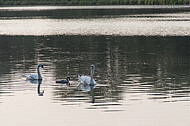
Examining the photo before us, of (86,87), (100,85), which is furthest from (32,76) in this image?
(100,85)

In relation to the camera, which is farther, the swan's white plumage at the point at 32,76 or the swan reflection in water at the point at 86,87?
the swan's white plumage at the point at 32,76

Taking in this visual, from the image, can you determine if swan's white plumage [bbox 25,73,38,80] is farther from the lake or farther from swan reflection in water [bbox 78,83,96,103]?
swan reflection in water [bbox 78,83,96,103]

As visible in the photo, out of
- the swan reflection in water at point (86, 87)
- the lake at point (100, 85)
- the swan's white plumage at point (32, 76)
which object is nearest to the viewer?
the lake at point (100, 85)

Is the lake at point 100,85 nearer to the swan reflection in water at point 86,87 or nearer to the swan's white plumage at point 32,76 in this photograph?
the swan reflection in water at point 86,87

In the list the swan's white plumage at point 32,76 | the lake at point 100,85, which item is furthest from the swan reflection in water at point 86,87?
the swan's white plumage at point 32,76

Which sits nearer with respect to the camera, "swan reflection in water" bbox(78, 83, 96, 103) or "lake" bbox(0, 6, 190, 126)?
"lake" bbox(0, 6, 190, 126)

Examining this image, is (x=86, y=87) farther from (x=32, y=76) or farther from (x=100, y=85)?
(x=32, y=76)

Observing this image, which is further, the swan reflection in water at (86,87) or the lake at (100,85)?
the swan reflection in water at (86,87)

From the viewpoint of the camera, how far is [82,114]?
23.4 metres

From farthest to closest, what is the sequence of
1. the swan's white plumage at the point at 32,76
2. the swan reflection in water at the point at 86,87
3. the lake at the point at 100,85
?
the swan's white plumage at the point at 32,76 → the swan reflection in water at the point at 86,87 → the lake at the point at 100,85

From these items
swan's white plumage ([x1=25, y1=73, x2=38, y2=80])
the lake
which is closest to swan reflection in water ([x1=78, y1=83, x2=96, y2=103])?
the lake

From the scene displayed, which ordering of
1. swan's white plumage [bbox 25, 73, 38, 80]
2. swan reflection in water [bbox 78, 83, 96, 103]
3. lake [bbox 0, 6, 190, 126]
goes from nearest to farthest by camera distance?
lake [bbox 0, 6, 190, 126] → swan reflection in water [bbox 78, 83, 96, 103] → swan's white plumage [bbox 25, 73, 38, 80]

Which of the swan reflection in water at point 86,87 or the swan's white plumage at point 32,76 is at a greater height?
the swan reflection in water at point 86,87

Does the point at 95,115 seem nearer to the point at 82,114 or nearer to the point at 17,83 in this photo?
the point at 82,114
